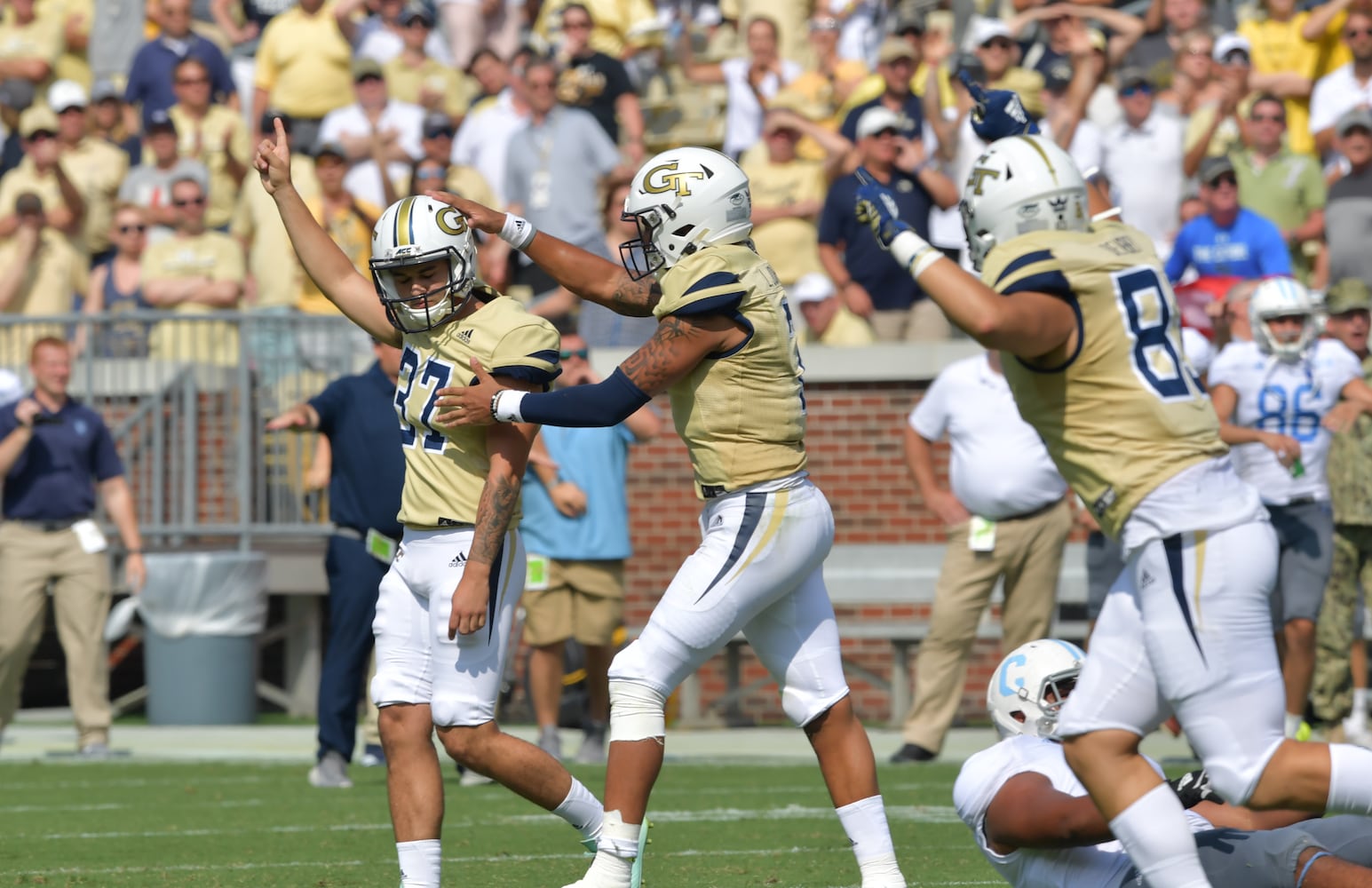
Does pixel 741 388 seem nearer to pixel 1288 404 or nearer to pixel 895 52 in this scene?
pixel 1288 404

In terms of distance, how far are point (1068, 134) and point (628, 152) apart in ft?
11.4

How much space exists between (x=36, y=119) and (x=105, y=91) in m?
0.66

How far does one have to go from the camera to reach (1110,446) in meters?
5.04

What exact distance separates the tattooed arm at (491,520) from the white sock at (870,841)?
1.19m

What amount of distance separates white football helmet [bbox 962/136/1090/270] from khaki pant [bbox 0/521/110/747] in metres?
8.22

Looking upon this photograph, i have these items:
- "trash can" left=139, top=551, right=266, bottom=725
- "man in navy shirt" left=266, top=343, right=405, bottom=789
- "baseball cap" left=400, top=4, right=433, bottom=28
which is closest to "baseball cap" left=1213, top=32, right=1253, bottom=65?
"baseball cap" left=400, top=4, right=433, bottom=28

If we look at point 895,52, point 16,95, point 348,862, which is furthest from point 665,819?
point 16,95

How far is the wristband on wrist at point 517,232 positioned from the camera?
6.61m

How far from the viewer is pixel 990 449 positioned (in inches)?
427

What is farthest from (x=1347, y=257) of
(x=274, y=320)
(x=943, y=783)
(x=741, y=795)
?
(x=274, y=320)

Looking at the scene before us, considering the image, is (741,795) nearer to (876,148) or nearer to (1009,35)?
(876,148)

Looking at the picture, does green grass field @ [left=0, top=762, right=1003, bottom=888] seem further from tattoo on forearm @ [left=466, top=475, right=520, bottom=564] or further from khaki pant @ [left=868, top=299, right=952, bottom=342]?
khaki pant @ [left=868, top=299, right=952, bottom=342]

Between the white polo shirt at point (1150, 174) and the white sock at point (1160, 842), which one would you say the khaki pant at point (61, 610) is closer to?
the white polo shirt at point (1150, 174)

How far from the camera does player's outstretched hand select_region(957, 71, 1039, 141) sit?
18.8 feet
